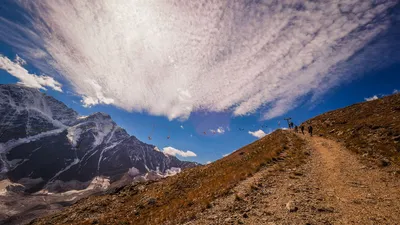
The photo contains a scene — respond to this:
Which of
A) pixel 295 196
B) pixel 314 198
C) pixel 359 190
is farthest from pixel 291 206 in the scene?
pixel 359 190

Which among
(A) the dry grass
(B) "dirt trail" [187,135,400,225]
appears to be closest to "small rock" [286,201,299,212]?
(B) "dirt trail" [187,135,400,225]

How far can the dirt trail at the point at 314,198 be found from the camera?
1071 cm

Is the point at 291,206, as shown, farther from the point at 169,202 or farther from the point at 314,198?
the point at 169,202

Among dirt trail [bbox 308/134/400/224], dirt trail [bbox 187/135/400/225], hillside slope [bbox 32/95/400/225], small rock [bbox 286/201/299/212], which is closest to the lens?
dirt trail [bbox 308/134/400/224]

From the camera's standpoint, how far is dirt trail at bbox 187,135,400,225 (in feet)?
35.1

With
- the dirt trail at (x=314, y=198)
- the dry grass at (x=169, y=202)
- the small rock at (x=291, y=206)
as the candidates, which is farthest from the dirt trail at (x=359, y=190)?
the dry grass at (x=169, y=202)

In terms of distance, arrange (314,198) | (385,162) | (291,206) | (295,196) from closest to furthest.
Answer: (291,206)
(314,198)
(295,196)
(385,162)

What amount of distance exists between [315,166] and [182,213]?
48.8ft

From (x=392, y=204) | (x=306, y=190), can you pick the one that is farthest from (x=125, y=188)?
(x=392, y=204)

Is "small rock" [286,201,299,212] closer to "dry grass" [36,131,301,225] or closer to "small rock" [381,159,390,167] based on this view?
"dry grass" [36,131,301,225]

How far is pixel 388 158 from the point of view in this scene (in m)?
19.5

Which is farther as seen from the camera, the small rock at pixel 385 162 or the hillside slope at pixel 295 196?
the small rock at pixel 385 162

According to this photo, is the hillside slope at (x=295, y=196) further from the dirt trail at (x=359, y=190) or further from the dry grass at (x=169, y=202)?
the dry grass at (x=169, y=202)

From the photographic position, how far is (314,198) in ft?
42.6
